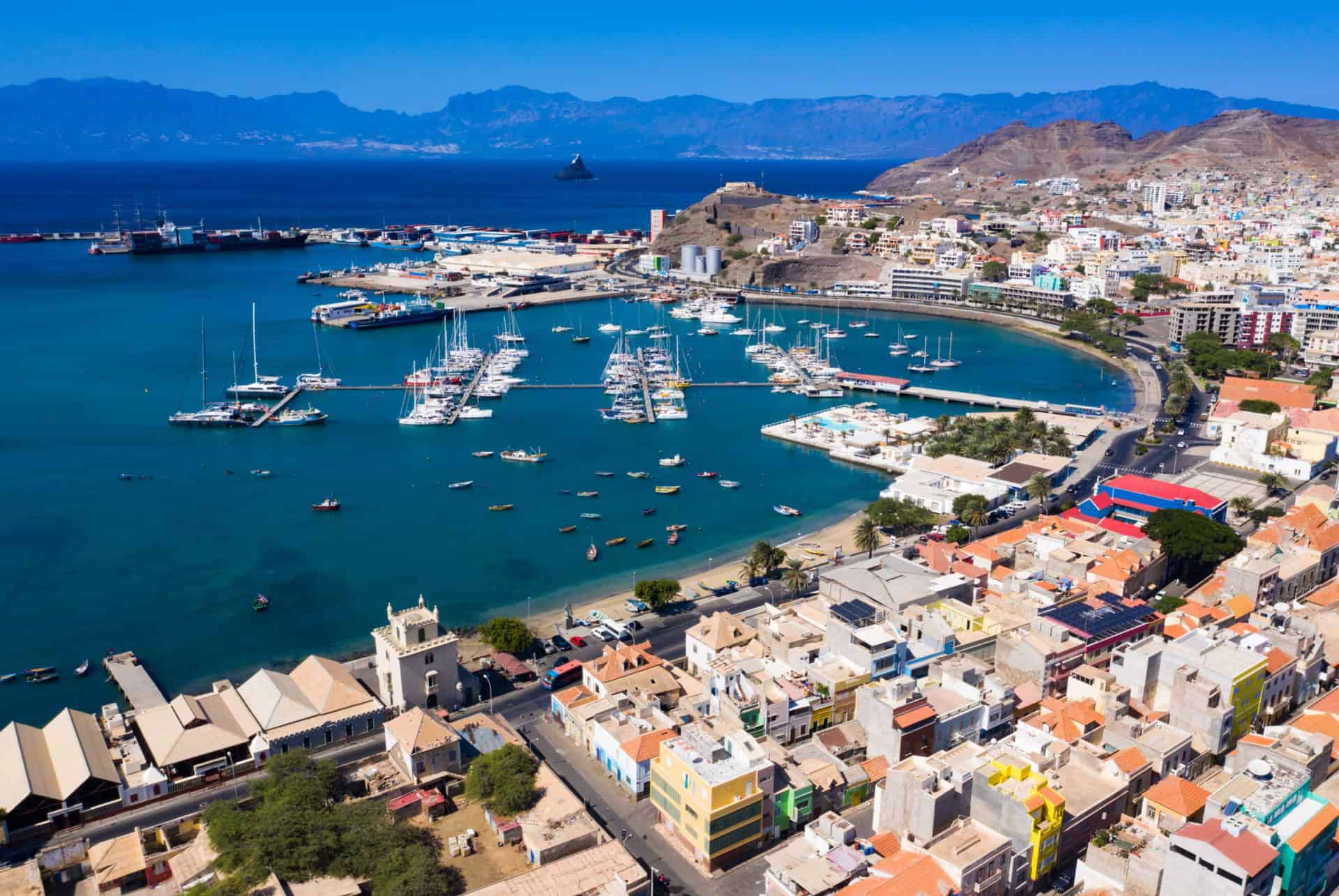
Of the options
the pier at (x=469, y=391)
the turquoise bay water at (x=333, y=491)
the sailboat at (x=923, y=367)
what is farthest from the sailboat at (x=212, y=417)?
the sailboat at (x=923, y=367)

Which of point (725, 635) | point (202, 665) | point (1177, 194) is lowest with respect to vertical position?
point (202, 665)

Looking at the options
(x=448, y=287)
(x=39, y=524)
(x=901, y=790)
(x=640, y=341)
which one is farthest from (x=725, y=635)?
(x=448, y=287)

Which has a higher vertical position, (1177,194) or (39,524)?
(1177,194)

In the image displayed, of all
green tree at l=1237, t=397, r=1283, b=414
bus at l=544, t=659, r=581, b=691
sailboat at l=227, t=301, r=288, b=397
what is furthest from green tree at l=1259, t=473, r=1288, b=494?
sailboat at l=227, t=301, r=288, b=397

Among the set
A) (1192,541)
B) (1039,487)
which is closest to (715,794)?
(1192,541)

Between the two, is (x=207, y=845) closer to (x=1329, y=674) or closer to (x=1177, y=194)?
(x=1329, y=674)

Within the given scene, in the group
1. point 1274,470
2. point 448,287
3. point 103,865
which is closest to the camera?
point 103,865

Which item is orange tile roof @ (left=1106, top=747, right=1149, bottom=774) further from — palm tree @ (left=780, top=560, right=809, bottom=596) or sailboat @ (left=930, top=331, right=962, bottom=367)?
sailboat @ (left=930, top=331, right=962, bottom=367)

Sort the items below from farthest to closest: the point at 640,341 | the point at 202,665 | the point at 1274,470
Answer: the point at 640,341, the point at 1274,470, the point at 202,665
